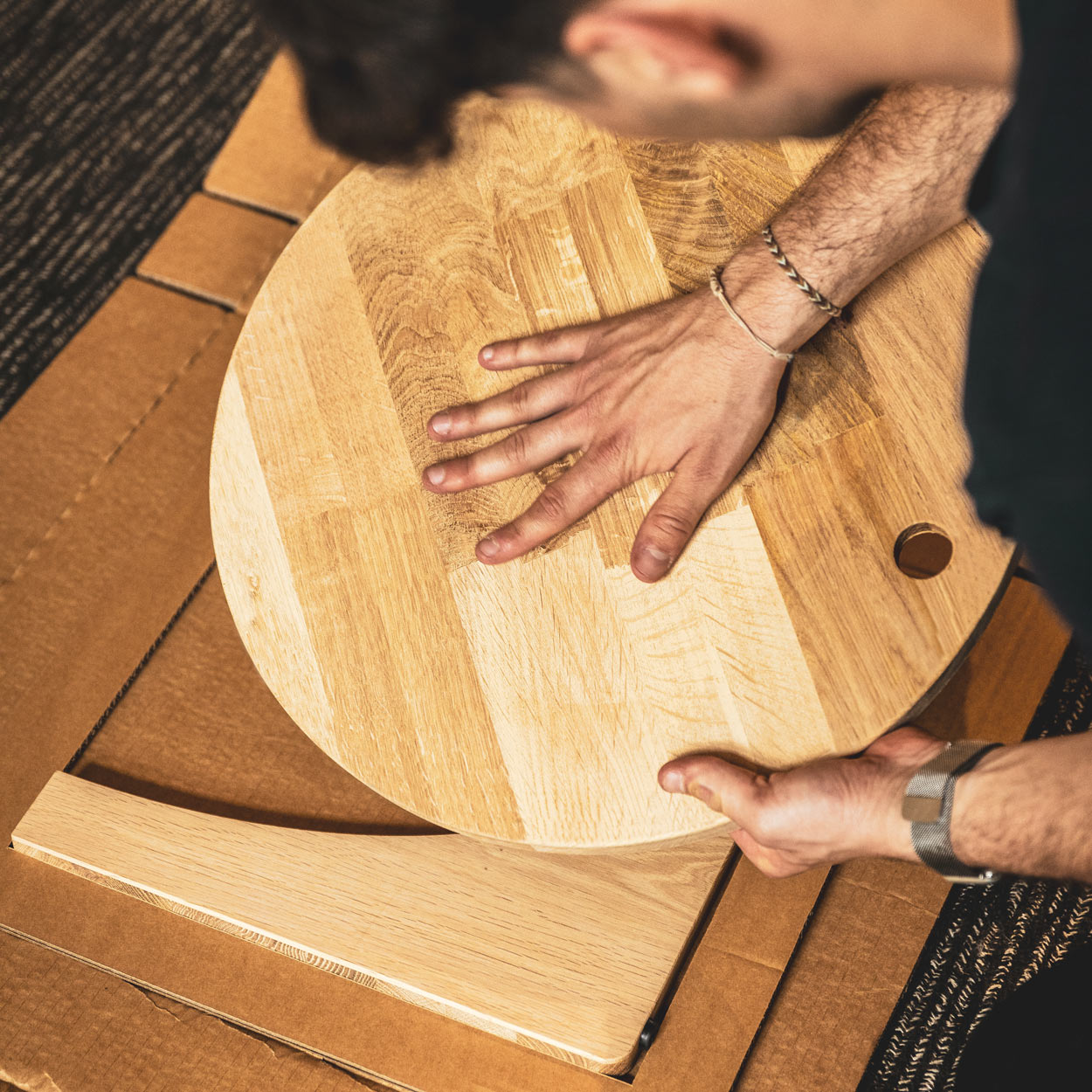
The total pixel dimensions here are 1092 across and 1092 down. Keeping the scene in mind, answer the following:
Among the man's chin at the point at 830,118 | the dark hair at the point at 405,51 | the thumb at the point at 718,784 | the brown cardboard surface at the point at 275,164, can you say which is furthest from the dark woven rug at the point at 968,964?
the brown cardboard surface at the point at 275,164

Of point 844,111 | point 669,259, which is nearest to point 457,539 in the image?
point 669,259

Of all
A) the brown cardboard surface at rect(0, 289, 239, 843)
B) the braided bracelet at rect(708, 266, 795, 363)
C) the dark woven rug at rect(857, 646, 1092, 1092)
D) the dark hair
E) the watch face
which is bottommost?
the dark woven rug at rect(857, 646, 1092, 1092)

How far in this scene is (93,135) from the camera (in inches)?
75.5

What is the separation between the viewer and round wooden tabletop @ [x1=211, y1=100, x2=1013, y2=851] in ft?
2.57

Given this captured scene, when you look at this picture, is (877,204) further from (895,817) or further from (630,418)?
(895,817)

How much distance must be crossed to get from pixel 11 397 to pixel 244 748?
0.97 meters

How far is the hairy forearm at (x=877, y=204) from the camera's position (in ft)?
2.76

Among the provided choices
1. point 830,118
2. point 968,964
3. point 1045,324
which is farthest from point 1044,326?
point 968,964

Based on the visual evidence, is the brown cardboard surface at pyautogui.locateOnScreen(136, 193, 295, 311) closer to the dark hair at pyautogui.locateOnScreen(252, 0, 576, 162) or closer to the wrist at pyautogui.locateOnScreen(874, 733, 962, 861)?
the dark hair at pyautogui.locateOnScreen(252, 0, 576, 162)

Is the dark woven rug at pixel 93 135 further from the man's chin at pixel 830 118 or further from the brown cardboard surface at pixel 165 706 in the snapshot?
the man's chin at pixel 830 118

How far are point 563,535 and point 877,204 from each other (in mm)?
405

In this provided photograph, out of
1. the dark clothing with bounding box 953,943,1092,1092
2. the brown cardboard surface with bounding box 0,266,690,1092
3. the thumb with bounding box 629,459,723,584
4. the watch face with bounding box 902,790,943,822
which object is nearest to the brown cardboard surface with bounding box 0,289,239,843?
the brown cardboard surface with bounding box 0,266,690,1092

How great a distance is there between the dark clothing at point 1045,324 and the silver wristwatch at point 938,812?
27 cm

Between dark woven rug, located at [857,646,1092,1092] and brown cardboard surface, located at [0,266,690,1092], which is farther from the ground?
brown cardboard surface, located at [0,266,690,1092]
